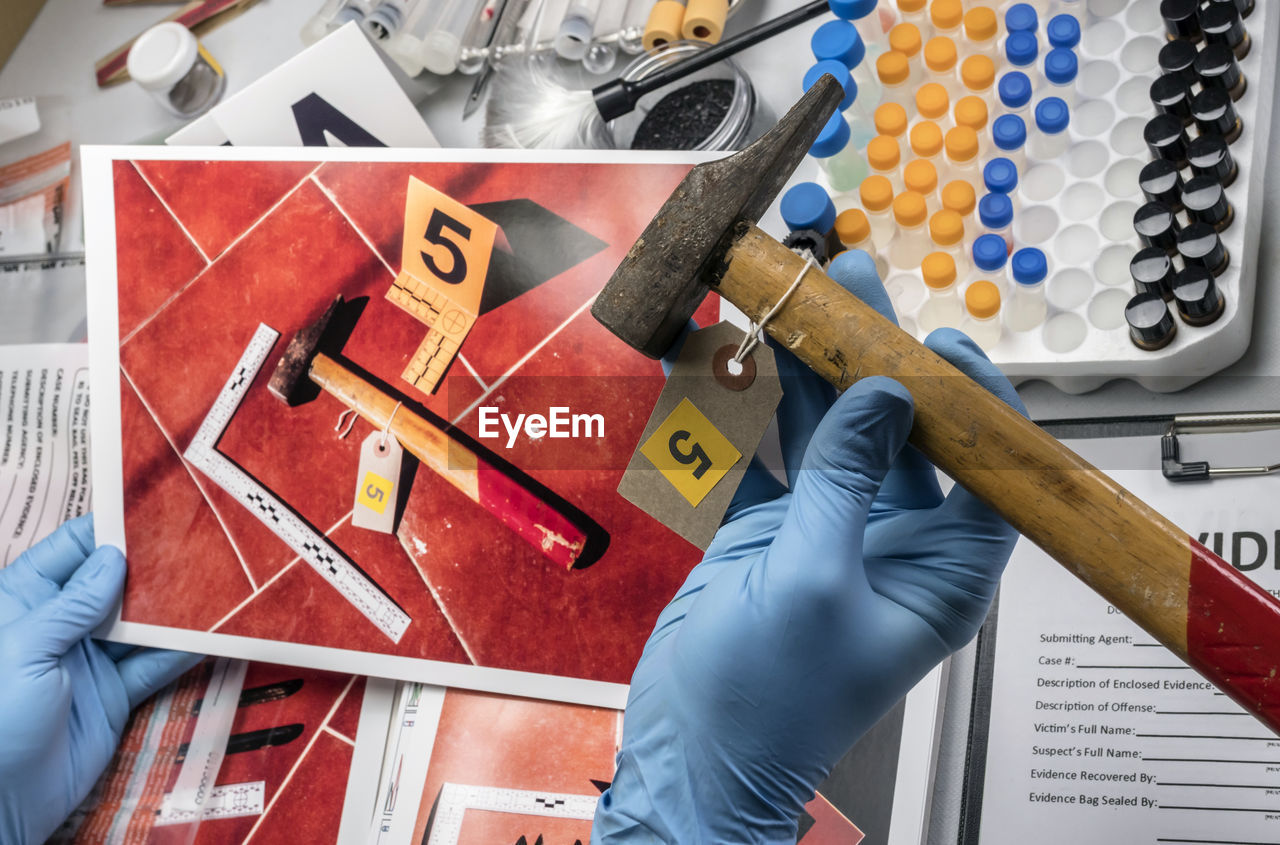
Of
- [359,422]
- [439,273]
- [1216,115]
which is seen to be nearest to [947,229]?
[1216,115]

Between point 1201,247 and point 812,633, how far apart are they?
51 centimetres

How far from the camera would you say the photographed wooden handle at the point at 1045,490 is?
23.5 inches

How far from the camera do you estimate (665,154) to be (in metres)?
1.02

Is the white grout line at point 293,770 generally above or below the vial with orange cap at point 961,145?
below

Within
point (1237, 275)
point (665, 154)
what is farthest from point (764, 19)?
point (1237, 275)

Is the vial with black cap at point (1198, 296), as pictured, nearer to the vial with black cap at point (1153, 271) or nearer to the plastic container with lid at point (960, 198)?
the vial with black cap at point (1153, 271)

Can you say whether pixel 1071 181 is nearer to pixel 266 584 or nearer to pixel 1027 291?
pixel 1027 291

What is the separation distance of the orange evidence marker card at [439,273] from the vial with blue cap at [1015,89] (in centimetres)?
55

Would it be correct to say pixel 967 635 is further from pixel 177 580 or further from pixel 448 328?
pixel 177 580

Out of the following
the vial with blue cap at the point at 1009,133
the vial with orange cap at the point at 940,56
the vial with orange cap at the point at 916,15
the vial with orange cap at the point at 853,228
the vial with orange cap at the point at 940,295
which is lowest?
the vial with orange cap at the point at 940,295

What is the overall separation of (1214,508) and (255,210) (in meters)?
1.09

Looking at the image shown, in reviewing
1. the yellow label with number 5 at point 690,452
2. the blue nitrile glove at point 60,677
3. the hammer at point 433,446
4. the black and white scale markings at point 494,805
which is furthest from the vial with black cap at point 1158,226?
the blue nitrile glove at point 60,677

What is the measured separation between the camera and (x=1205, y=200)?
86cm

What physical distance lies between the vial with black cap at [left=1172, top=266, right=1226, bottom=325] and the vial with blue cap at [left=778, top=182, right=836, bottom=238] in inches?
12.5
